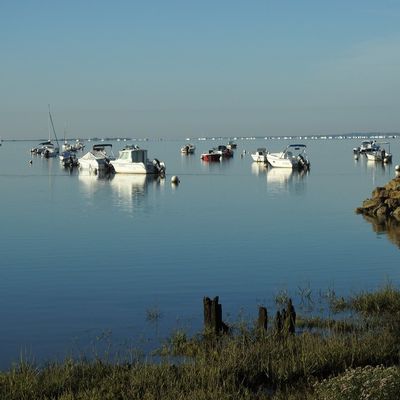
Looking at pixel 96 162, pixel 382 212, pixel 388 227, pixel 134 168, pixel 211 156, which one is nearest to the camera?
pixel 388 227

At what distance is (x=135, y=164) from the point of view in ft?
281

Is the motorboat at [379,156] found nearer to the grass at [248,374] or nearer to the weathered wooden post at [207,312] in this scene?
the weathered wooden post at [207,312]

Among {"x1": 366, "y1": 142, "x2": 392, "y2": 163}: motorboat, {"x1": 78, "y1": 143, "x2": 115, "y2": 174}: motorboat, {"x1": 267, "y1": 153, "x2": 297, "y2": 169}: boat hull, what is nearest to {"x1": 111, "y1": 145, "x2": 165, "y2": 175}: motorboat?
{"x1": 78, "y1": 143, "x2": 115, "y2": 174}: motorboat

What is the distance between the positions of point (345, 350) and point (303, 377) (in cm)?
133

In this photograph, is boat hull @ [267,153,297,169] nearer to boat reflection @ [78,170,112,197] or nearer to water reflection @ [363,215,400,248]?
boat reflection @ [78,170,112,197]

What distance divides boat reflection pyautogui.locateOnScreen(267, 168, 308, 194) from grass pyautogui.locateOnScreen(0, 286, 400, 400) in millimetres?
50995

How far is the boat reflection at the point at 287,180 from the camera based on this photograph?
67.9m

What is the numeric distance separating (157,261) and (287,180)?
5275cm

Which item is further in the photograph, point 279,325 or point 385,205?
point 385,205

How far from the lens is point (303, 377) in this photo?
10.7 meters

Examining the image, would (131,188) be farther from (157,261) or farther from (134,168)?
(157,261)

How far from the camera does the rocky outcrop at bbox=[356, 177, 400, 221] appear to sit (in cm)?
4281

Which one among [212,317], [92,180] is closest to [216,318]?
[212,317]

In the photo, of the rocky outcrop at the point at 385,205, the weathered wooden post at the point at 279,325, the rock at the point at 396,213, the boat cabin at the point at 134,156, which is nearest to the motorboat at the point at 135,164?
the boat cabin at the point at 134,156
